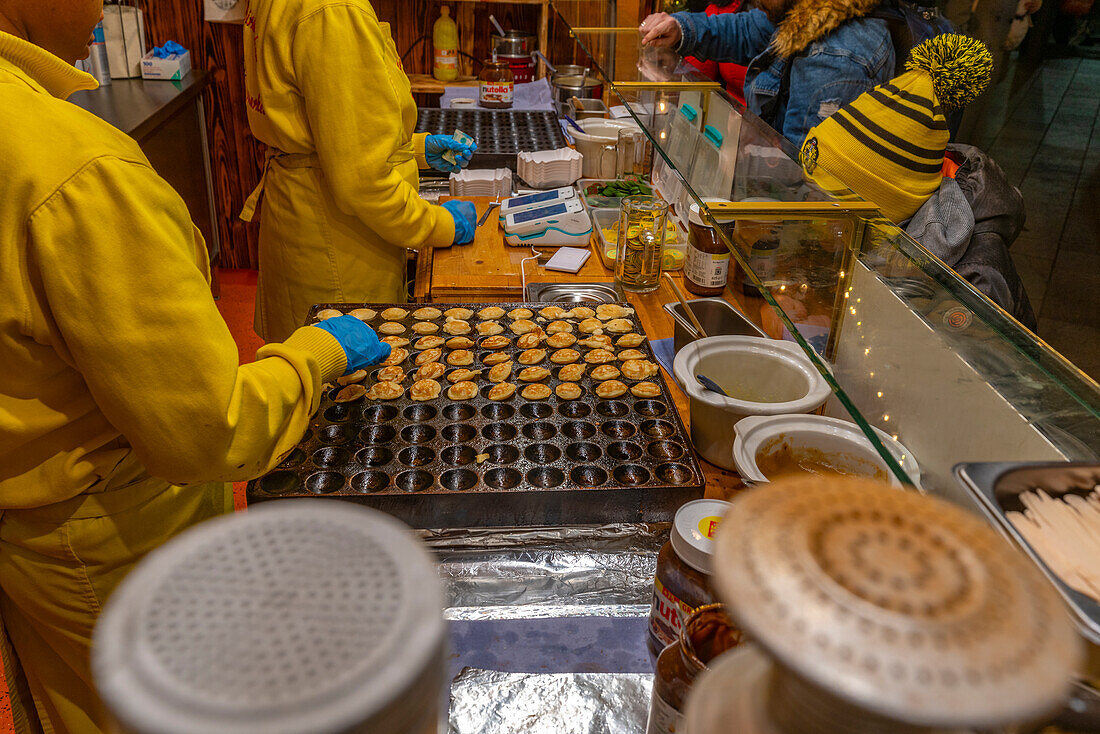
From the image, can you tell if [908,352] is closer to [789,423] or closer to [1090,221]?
[789,423]

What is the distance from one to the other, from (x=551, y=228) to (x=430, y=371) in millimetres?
1315

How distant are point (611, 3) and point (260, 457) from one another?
3.23m

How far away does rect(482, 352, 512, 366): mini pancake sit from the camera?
211 cm

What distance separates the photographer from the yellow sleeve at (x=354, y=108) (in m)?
2.15

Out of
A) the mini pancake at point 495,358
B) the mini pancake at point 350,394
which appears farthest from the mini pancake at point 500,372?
the mini pancake at point 350,394

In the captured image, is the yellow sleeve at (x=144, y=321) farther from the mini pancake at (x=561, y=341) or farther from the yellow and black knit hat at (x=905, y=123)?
the yellow and black knit hat at (x=905, y=123)

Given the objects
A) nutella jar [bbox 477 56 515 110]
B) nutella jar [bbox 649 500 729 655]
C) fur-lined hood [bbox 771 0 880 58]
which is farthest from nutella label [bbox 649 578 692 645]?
nutella jar [bbox 477 56 515 110]

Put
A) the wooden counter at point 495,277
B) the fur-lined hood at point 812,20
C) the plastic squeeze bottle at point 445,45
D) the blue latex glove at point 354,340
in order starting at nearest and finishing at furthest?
the blue latex glove at point 354,340
the wooden counter at point 495,277
the fur-lined hood at point 812,20
the plastic squeeze bottle at point 445,45

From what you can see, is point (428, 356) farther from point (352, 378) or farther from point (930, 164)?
point (930, 164)

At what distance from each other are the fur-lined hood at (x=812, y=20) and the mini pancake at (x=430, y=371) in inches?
80.7

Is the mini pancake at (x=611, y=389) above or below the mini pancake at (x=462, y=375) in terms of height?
above

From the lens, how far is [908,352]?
1.12 metres

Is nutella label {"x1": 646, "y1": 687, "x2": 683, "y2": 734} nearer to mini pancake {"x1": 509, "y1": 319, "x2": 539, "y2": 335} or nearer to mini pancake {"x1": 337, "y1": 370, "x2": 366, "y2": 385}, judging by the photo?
mini pancake {"x1": 337, "y1": 370, "x2": 366, "y2": 385}

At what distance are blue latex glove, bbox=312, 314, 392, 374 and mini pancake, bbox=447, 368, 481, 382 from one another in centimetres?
21
